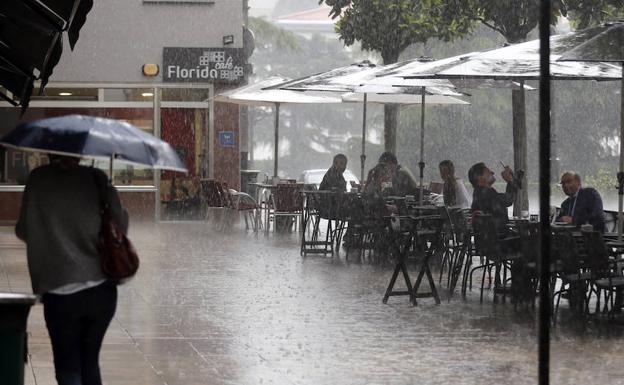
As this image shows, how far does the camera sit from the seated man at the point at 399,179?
65.2 feet

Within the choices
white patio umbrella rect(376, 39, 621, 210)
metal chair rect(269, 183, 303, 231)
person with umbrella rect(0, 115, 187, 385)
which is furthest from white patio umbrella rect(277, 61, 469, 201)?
person with umbrella rect(0, 115, 187, 385)

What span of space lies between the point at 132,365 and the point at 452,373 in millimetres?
2241

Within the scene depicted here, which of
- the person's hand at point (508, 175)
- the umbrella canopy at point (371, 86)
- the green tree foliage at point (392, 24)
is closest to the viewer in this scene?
the person's hand at point (508, 175)

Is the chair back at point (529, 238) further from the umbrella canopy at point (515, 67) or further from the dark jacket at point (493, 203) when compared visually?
the umbrella canopy at point (515, 67)

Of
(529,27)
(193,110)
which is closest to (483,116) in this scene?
(193,110)

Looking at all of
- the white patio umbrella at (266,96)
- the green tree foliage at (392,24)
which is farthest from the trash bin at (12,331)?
the green tree foliage at (392,24)

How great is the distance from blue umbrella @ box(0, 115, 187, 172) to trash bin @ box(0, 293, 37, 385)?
2.36 ft

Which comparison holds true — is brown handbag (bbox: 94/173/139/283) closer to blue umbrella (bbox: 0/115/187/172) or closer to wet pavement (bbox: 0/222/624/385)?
blue umbrella (bbox: 0/115/187/172)

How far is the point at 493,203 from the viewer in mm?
14312

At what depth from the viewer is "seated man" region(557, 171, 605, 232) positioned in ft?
43.4

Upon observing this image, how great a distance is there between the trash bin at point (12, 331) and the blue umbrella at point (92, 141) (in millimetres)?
718

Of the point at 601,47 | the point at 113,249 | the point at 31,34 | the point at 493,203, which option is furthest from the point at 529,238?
the point at 113,249

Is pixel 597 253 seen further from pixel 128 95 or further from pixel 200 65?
pixel 128 95

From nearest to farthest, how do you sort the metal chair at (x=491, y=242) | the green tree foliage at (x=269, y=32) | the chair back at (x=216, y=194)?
1. the metal chair at (x=491, y=242)
2. the chair back at (x=216, y=194)
3. the green tree foliage at (x=269, y=32)
